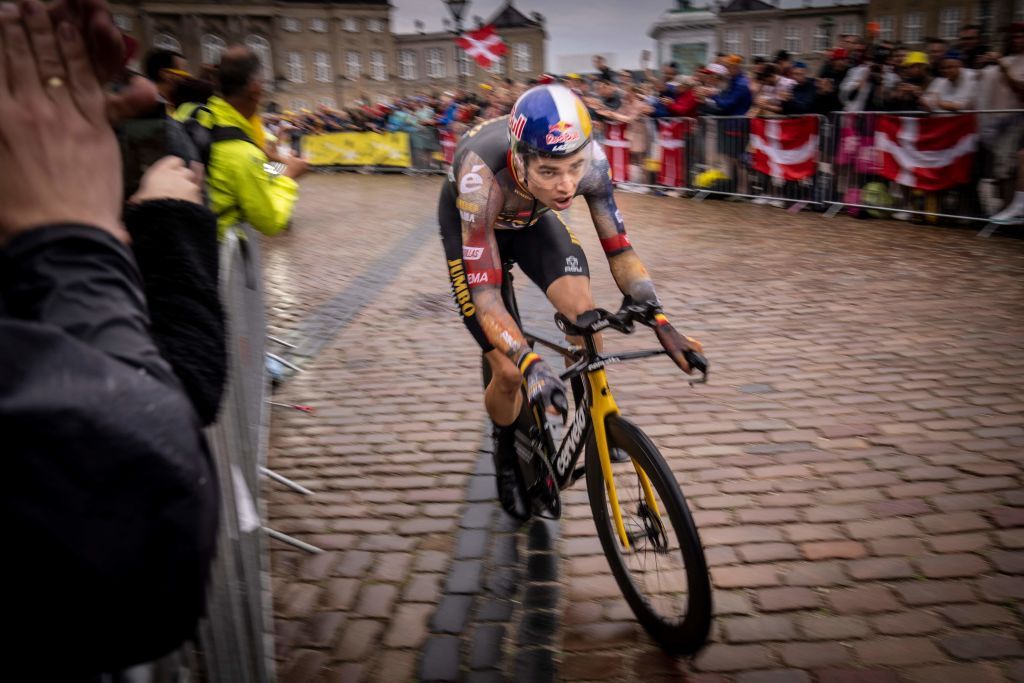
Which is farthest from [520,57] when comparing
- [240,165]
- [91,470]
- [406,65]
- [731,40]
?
[91,470]

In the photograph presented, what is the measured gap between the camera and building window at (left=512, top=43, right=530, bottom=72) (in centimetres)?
8325

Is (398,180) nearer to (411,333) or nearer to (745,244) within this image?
(745,244)

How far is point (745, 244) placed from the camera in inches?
394

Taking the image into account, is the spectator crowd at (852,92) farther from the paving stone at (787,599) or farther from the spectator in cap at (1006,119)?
the paving stone at (787,599)

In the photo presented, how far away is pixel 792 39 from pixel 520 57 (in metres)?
29.5

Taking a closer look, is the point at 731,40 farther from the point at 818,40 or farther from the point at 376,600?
the point at 376,600

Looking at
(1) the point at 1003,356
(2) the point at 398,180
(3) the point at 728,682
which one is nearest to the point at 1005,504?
(3) the point at 728,682

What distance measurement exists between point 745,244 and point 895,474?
6.39 m

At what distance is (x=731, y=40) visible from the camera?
68.4m

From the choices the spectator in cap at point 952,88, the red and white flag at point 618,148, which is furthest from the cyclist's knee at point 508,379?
the red and white flag at point 618,148

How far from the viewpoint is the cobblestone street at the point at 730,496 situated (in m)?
2.89

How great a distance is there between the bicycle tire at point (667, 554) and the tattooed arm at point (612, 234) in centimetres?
71

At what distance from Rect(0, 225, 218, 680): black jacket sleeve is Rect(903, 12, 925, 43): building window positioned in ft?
238

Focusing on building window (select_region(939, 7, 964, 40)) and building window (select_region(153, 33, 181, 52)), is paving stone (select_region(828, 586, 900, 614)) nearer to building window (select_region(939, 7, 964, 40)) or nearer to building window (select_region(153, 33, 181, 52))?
building window (select_region(939, 7, 964, 40))
